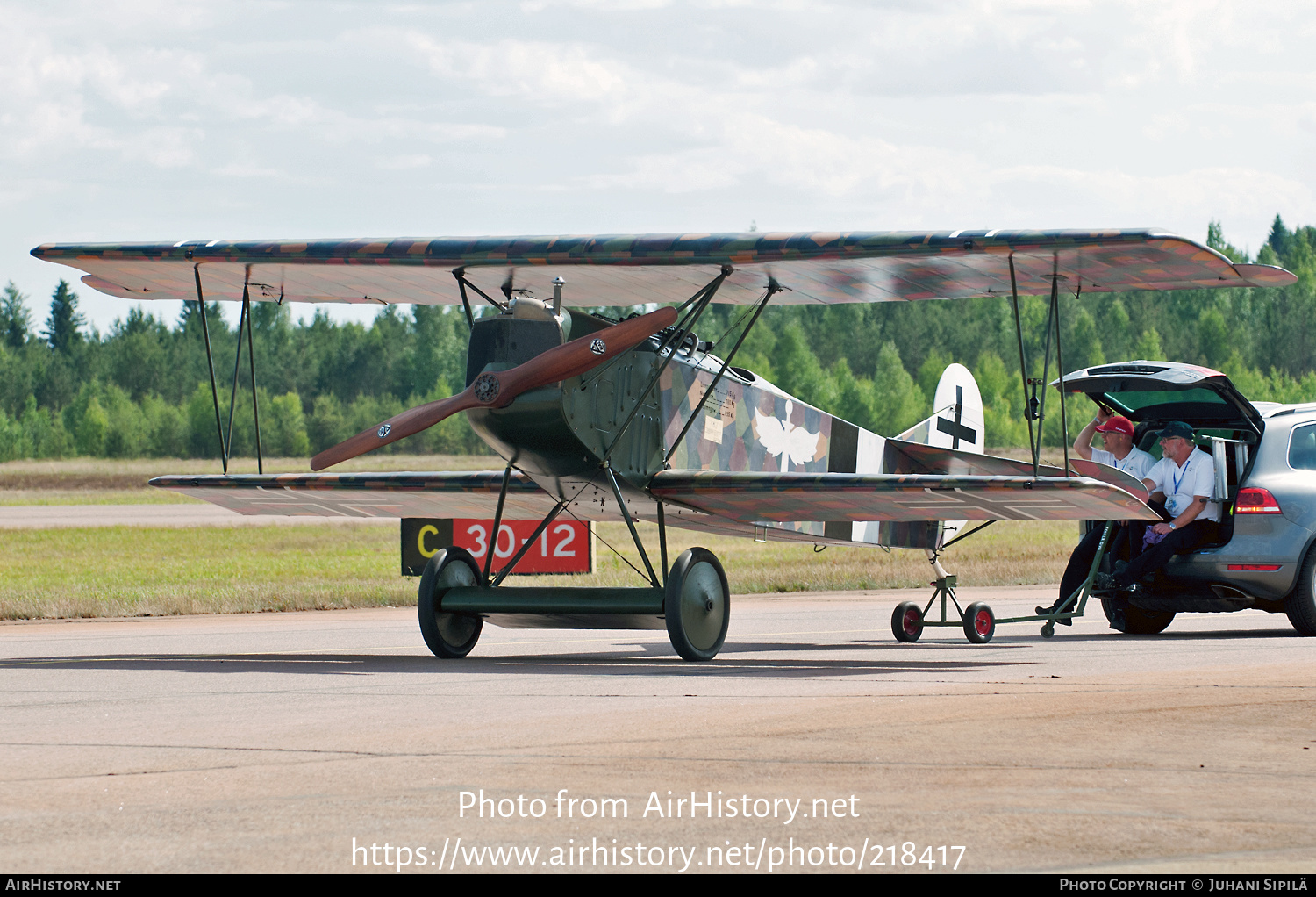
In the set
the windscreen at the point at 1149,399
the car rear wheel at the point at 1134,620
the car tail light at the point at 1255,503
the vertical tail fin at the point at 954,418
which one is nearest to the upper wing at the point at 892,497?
the car tail light at the point at 1255,503

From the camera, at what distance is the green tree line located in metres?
112

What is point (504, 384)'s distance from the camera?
38.1ft

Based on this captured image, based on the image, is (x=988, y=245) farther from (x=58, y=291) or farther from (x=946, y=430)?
(x=58, y=291)

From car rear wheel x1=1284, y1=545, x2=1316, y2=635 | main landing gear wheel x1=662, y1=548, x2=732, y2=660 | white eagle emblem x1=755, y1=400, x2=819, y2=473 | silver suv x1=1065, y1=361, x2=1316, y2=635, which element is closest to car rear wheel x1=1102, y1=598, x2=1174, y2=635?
silver suv x1=1065, y1=361, x2=1316, y2=635

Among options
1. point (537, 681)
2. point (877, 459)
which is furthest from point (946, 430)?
point (537, 681)

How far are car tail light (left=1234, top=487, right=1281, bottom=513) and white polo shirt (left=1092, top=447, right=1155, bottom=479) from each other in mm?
880

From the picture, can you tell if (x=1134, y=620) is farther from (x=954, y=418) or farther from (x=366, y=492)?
(x=366, y=492)

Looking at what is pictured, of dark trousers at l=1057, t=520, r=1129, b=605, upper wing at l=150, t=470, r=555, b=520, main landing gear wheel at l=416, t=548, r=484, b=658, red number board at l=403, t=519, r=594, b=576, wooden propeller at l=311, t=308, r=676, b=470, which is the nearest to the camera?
wooden propeller at l=311, t=308, r=676, b=470

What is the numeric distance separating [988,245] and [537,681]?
4568mm

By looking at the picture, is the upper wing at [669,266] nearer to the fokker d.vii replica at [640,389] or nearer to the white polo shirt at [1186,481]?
the fokker d.vii replica at [640,389]

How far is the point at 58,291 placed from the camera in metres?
163

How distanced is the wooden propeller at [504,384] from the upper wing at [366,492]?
6.16 feet

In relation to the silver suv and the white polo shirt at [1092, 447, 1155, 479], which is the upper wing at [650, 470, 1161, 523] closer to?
the white polo shirt at [1092, 447, 1155, 479]

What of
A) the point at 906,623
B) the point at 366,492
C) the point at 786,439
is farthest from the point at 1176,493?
the point at 366,492
